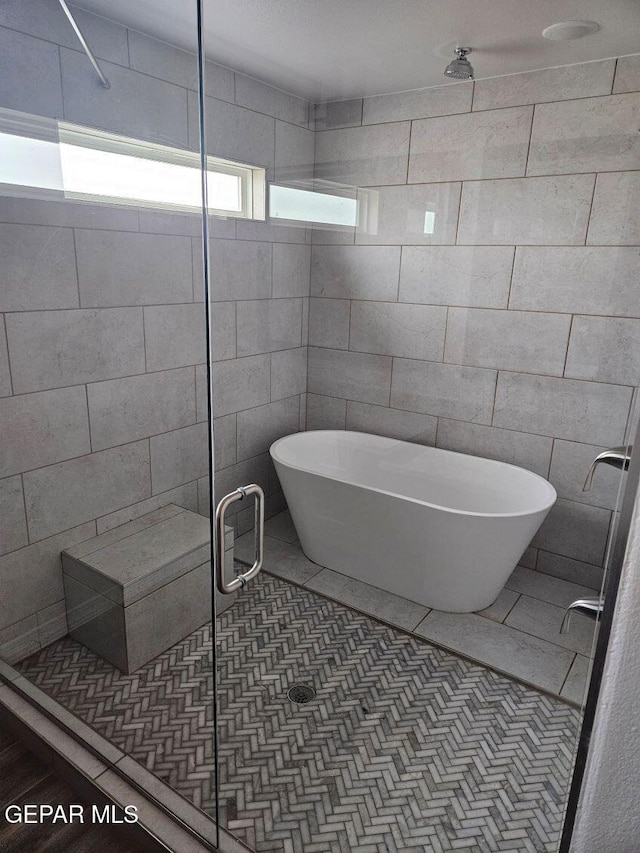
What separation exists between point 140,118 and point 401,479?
2022 mm

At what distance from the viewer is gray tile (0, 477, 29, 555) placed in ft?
7.60

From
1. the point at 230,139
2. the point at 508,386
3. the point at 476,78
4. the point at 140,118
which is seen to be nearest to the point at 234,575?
the point at 508,386

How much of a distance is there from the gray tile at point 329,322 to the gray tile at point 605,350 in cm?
99

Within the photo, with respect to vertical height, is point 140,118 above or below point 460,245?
above

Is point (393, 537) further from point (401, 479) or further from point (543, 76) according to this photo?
point (543, 76)

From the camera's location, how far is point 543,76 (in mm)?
2244

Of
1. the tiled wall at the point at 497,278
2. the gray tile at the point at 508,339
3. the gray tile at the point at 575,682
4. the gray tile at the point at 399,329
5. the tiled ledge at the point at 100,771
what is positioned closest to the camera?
the tiled ledge at the point at 100,771

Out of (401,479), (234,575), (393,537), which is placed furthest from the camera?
(401,479)

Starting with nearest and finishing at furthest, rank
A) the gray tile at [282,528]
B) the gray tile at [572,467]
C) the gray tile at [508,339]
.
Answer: the gray tile at [572,467], the gray tile at [508,339], the gray tile at [282,528]

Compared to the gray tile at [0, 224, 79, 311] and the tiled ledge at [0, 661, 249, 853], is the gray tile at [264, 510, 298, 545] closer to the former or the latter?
the tiled ledge at [0, 661, 249, 853]

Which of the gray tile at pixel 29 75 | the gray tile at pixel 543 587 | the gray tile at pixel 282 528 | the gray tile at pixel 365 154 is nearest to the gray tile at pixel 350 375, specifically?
the gray tile at pixel 282 528

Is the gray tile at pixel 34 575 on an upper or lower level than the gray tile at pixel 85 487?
lower

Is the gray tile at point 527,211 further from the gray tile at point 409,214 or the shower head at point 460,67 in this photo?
the shower head at point 460,67

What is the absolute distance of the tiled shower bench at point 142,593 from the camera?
2326mm
